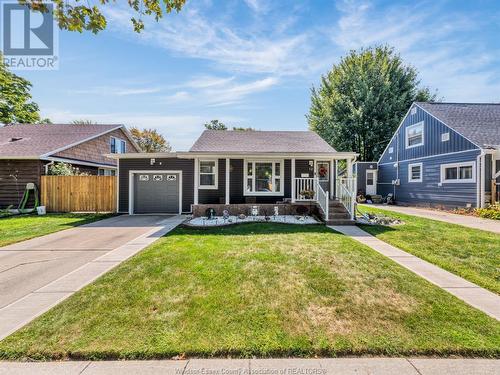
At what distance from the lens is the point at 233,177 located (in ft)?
38.5

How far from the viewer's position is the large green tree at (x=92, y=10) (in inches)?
131

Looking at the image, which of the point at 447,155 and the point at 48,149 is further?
the point at 48,149

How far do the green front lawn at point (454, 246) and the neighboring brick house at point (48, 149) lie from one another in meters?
16.2

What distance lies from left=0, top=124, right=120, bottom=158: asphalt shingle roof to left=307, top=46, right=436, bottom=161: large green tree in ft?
64.1

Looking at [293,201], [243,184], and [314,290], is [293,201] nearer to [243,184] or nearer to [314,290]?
[243,184]

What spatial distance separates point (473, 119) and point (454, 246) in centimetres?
1180

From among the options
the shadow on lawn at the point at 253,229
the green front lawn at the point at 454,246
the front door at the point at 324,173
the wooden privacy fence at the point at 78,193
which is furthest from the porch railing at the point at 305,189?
the wooden privacy fence at the point at 78,193

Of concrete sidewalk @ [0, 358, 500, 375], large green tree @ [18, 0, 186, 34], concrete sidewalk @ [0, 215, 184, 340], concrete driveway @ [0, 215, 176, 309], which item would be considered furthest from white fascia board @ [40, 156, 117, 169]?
concrete sidewalk @ [0, 358, 500, 375]

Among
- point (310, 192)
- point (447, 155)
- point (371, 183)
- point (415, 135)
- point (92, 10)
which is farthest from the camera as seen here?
point (371, 183)

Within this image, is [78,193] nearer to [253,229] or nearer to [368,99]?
[253,229]

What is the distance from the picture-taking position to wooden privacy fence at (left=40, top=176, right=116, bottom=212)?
41.1 ft

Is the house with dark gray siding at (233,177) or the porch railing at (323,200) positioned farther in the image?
the house with dark gray siding at (233,177)

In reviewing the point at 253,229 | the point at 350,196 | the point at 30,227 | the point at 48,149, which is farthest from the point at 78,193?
the point at 350,196

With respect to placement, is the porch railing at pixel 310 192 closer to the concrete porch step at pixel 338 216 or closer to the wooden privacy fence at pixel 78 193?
the concrete porch step at pixel 338 216
